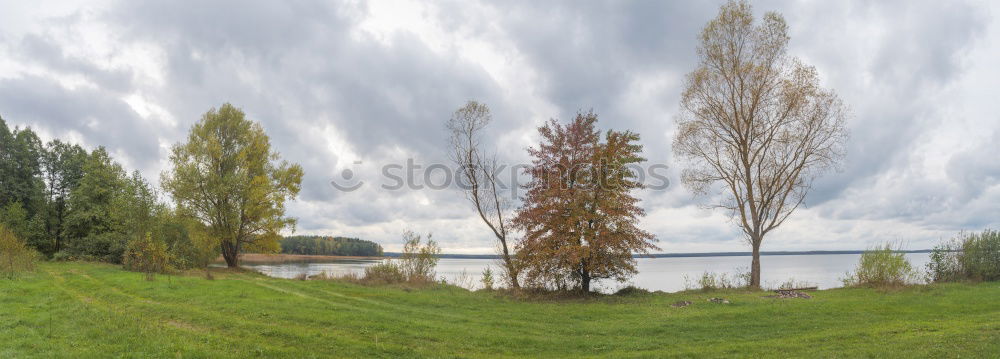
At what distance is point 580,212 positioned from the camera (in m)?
19.9

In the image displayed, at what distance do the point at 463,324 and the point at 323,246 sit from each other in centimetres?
9690

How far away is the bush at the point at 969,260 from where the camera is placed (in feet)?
69.3

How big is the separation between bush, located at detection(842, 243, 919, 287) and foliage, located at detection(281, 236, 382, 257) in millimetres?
89244

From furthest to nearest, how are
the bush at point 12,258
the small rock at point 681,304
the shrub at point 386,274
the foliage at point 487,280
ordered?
the foliage at point 487,280 → the shrub at point 386,274 → the bush at point 12,258 → the small rock at point 681,304

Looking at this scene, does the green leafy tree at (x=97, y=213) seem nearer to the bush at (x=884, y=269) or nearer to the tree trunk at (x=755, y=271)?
the tree trunk at (x=755, y=271)

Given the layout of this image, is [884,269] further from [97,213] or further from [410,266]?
[97,213]

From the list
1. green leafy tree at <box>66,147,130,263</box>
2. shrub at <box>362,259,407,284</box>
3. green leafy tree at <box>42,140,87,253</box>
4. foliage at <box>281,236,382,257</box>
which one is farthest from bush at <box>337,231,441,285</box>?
foliage at <box>281,236,382,257</box>

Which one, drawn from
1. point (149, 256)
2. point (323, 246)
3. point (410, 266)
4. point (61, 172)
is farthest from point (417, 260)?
point (323, 246)

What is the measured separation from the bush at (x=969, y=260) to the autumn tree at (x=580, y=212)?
45.1 feet

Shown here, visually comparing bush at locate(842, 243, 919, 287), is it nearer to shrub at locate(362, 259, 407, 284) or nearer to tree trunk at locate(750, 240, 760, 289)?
tree trunk at locate(750, 240, 760, 289)

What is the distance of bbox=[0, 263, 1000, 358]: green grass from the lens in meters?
9.62

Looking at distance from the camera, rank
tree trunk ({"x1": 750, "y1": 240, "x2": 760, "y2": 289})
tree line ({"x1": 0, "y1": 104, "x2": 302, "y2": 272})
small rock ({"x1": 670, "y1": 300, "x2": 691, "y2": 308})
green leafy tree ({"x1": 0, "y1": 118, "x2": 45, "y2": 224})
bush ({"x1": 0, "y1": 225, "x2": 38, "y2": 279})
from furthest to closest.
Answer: green leafy tree ({"x1": 0, "y1": 118, "x2": 45, "y2": 224}) < tree line ({"x1": 0, "y1": 104, "x2": 302, "y2": 272}) < tree trunk ({"x1": 750, "y1": 240, "x2": 760, "y2": 289}) < bush ({"x1": 0, "y1": 225, "x2": 38, "y2": 279}) < small rock ({"x1": 670, "y1": 300, "x2": 691, "y2": 308})

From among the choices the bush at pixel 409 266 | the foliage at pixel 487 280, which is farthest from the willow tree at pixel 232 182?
the foliage at pixel 487 280

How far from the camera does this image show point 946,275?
22.1m
